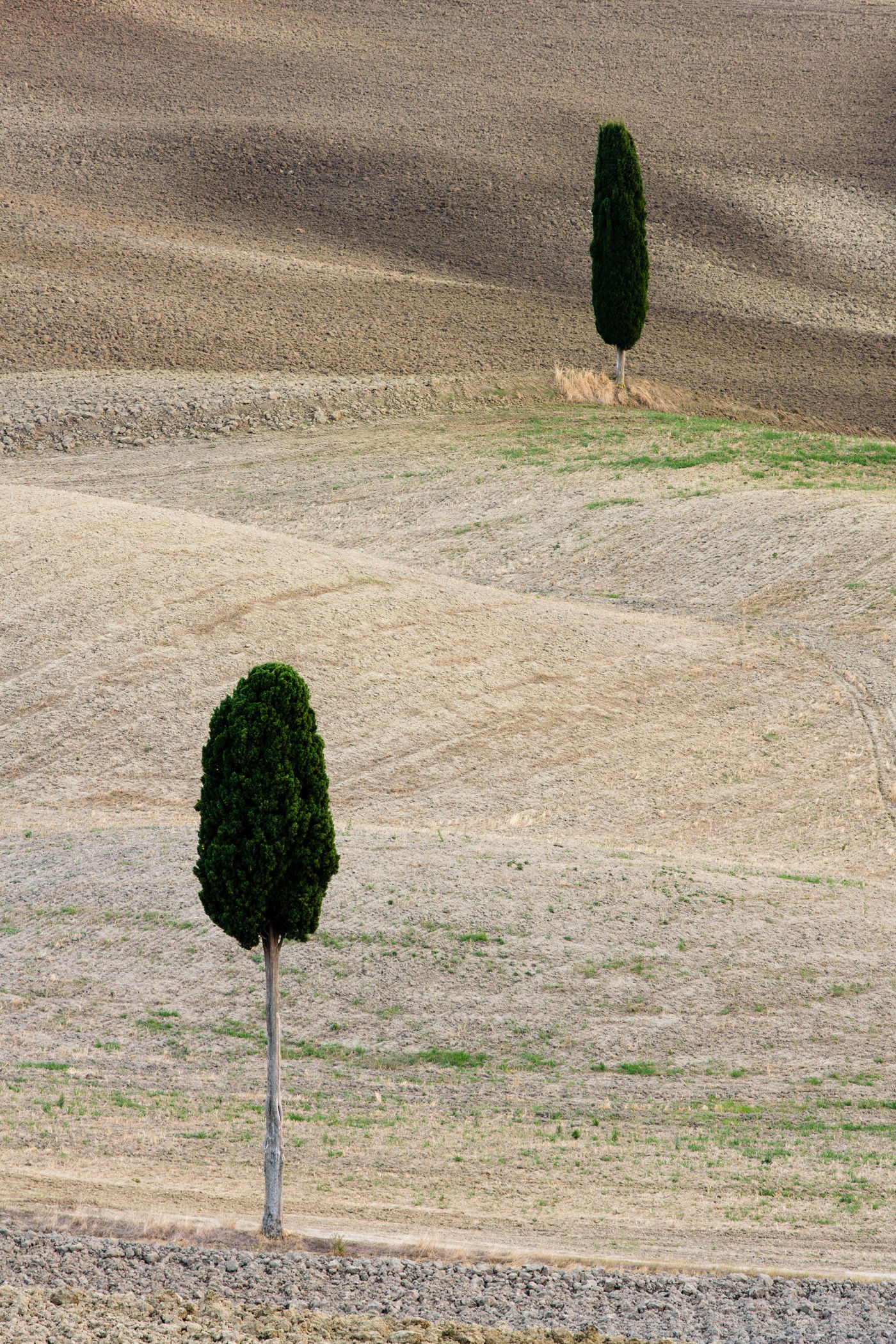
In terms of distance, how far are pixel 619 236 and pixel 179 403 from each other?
12743 mm

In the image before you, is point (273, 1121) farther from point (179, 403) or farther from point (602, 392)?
point (602, 392)

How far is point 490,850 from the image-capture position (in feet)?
53.1

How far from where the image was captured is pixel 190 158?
50531mm

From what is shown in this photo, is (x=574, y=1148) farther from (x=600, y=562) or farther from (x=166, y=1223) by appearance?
(x=600, y=562)

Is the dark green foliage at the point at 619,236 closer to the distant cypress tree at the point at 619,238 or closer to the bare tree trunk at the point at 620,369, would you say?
the distant cypress tree at the point at 619,238

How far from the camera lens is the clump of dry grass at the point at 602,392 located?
37.0m

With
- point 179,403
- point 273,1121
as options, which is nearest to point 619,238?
point 179,403

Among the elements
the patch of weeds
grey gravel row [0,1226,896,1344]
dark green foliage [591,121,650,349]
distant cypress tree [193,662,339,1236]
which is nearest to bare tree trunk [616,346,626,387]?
dark green foliage [591,121,650,349]

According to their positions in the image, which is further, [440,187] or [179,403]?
[440,187]

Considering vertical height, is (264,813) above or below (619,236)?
above

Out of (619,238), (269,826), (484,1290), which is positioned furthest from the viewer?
(619,238)

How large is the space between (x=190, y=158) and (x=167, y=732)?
37.5m

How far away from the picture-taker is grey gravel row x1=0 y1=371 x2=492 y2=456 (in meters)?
34.1

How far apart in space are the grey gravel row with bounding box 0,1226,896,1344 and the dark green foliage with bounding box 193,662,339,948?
236 centimetres
